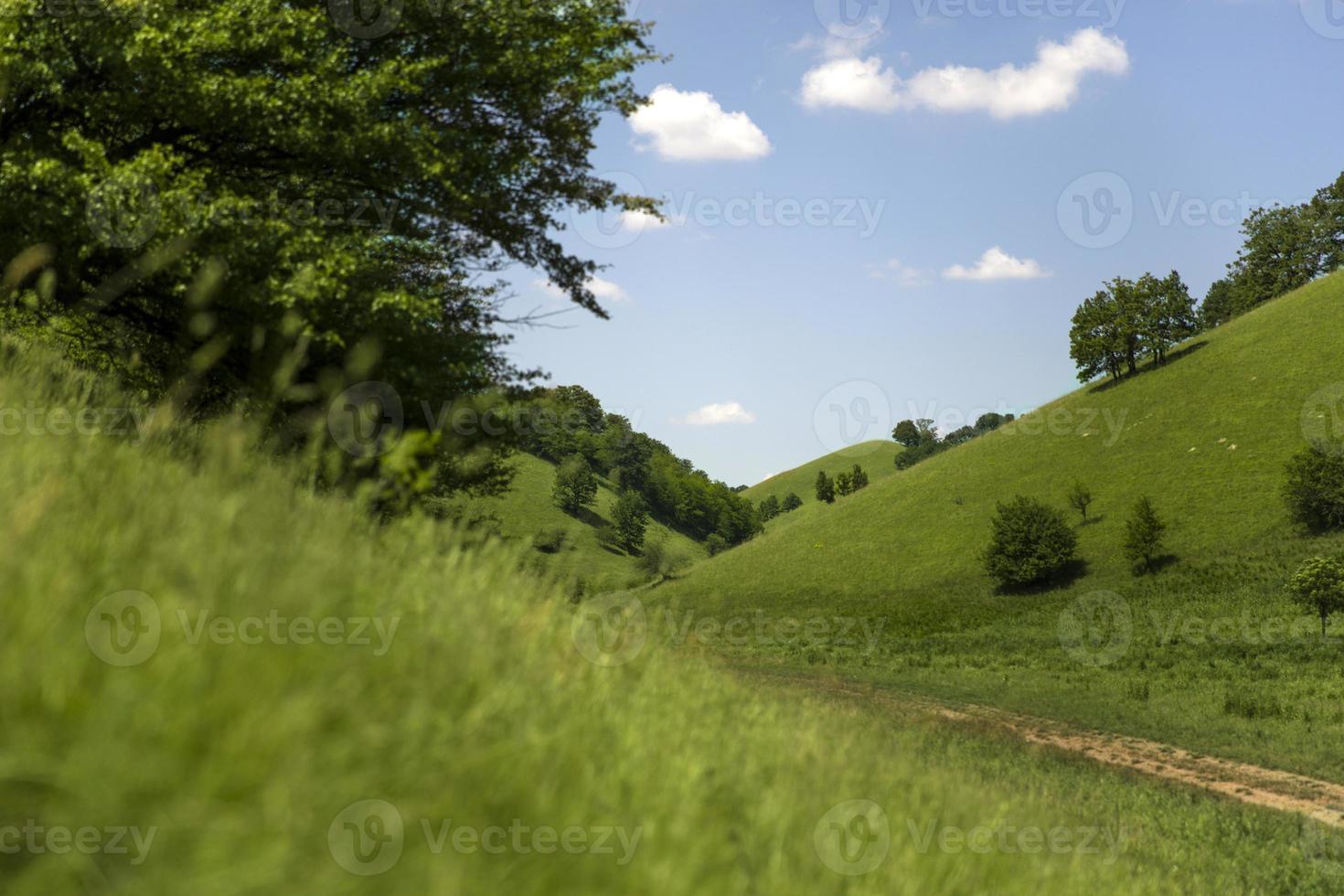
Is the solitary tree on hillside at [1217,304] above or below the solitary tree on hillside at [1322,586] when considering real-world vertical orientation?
above

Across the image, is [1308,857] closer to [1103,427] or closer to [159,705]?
[159,705]

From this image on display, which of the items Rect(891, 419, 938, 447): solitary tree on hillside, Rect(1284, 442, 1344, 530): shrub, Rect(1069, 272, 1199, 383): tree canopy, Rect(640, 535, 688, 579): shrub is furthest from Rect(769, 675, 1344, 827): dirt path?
Rect(891, 419, 938, 447): solitary tree on hillside

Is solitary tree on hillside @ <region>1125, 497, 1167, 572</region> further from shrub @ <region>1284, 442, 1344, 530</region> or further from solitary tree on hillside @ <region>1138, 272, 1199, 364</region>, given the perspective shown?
solitary tree on hillside @ <region>1138, 272, 1199, 364</region>

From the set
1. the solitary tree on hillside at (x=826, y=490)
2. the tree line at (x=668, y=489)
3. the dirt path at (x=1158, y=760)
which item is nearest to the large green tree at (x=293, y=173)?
the dirt path at (x=1158, y=760)

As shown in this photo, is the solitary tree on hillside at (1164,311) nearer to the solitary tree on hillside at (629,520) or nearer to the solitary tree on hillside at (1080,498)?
the solitary tree on hillside at (1080,498)

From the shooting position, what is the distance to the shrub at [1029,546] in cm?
5688

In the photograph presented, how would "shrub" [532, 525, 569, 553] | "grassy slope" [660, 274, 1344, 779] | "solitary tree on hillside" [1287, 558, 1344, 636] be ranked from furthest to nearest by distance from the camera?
"solitary tree on hillside" [1287, 558, 1344, 636] → "grassy slope" [660, 274, 1344, 779] → "shrub" [532, 525, 569, 553]

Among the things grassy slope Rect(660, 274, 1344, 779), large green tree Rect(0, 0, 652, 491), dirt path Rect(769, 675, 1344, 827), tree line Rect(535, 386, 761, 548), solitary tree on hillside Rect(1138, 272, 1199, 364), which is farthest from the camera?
tree line Rect(535, 386, 761, 548)

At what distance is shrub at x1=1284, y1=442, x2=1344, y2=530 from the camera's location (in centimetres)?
4812

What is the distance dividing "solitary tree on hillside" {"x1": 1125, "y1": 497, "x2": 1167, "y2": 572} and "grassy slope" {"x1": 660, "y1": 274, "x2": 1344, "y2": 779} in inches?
56.5

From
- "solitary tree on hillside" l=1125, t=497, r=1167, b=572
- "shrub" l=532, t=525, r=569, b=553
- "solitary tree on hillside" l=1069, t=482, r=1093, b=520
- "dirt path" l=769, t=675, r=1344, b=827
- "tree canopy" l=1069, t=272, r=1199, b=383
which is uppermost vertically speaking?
"tree canopy" l=1069, t=272, r=1199, b=383

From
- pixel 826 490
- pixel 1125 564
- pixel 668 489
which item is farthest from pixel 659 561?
Answer: pixel 668 489

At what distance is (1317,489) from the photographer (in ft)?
159

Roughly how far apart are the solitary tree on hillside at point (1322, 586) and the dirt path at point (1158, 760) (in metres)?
19.9
